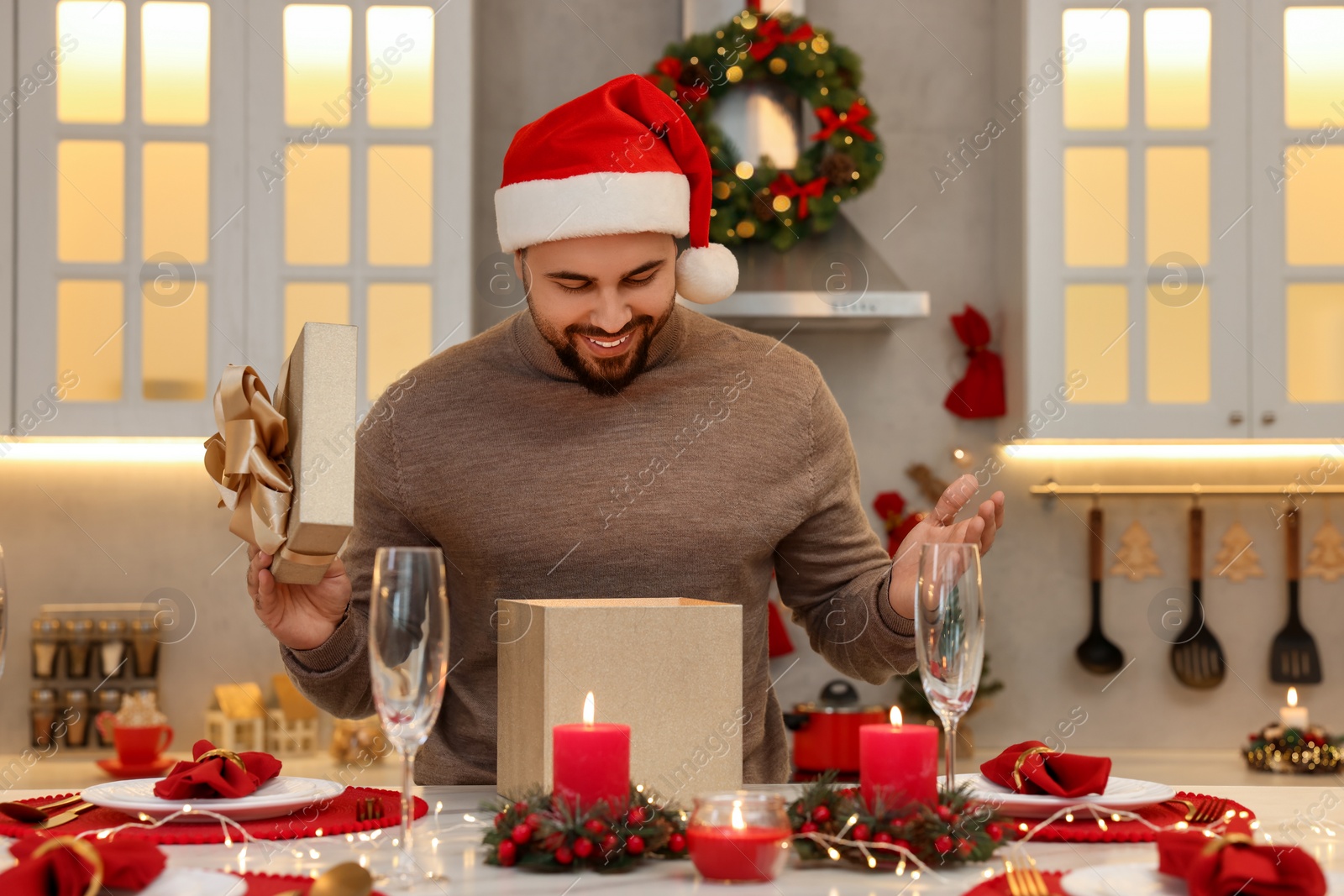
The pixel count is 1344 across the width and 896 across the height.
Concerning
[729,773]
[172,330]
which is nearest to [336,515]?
[729,773]

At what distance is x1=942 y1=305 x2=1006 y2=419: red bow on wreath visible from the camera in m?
2.76

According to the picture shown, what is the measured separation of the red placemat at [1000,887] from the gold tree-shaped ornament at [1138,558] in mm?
2214

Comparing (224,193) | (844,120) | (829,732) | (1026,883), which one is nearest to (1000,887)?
A: (1026,883)

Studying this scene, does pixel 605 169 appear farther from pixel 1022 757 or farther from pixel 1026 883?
pixel 1026 883

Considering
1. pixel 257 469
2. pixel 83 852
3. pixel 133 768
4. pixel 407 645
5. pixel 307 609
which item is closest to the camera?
pixel 83 852

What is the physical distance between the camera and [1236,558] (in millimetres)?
2830

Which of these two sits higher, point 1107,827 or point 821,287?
point 821,287

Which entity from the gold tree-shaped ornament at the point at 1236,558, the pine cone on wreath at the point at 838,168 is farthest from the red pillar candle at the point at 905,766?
the gold tree-shaped ornament at the point at 1236,558

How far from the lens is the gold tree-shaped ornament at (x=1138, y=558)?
2.83 meters

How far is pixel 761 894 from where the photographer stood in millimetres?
735

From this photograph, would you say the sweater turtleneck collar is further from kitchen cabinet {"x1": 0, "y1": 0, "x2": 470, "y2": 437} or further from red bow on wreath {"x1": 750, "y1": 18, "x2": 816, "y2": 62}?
red bow on wreath {"x1": 750, "y1": 18, "x2": 816, "y2": 62}

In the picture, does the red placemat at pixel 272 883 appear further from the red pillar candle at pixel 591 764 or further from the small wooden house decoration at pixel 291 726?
the small wooden house decoration at pixel 291 726

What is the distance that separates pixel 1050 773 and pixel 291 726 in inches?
75.7

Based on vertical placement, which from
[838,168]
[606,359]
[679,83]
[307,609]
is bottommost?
[307,609]
